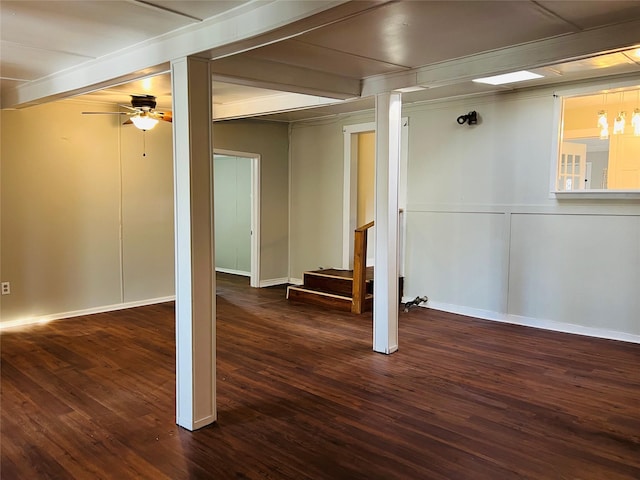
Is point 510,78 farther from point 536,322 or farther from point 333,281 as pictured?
point 333,281

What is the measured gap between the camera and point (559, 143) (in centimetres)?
512

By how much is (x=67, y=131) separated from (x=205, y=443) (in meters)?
4.24

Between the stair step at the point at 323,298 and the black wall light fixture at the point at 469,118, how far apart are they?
2341 mm

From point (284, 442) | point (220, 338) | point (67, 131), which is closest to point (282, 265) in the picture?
point (220, 338)

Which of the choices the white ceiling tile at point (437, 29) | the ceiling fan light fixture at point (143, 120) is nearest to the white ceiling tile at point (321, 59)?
the white ceiling tile at point (437, 29)

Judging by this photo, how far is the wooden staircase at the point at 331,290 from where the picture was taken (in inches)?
242

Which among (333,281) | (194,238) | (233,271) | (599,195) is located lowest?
(233,271)

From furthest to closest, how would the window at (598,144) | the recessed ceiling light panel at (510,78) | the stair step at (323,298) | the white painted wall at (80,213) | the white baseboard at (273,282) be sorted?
the white baseboard at (273,282)
the stair step at (323,298)
the white painted wall at (80,213)
the window at (598,144)
the recessed ceiling light panel at (510,78)

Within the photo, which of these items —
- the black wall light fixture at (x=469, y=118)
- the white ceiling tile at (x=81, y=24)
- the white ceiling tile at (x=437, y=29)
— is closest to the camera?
the white ceiling tile at (x=81, y=24)

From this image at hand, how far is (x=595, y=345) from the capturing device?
4.67m

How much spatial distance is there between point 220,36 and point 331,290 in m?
4.35

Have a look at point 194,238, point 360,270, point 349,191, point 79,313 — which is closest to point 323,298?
point 360,270

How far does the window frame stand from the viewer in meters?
4.64

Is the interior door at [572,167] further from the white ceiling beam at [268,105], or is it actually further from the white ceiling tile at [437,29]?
the white ceiling beam at [268,105]
